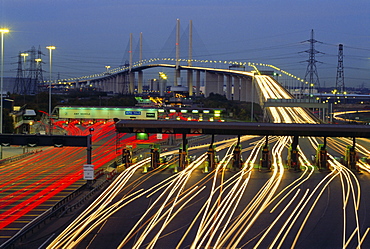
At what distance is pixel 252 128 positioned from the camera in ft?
81.3

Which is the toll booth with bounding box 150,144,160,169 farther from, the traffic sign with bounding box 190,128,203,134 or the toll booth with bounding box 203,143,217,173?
the toll booth with bounding box 203,143,217,173

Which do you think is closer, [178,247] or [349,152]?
[178,247]

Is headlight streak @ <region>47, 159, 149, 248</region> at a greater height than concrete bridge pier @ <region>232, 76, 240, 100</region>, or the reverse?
concrete bridge pier @ <region>232, 76, 240, 100</region>

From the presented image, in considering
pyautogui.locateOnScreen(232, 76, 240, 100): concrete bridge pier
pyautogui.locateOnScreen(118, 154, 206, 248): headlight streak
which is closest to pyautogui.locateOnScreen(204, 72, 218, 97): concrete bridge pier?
pyautogui.locateOnScreen(232, 76, 240, 100): concrete bridge pier

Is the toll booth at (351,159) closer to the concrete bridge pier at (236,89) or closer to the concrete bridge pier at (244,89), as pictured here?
the concrete bridge pier at (244,89)

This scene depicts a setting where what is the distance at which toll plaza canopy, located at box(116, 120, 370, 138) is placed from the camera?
24.7 m

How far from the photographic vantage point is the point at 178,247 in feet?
42.9

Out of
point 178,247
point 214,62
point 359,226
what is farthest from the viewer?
point 214,62

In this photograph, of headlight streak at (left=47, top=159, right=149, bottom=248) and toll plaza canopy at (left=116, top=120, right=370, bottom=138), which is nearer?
headlight streak at (left=47, top=159, right=149, bottom=248)

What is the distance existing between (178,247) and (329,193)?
9.36 meters

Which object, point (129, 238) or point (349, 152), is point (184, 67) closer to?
point (349, 152)

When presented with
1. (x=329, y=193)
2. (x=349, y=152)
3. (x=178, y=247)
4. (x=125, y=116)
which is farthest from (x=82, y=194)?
(x=125, y=116)

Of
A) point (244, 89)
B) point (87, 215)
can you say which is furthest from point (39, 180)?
point (244, 89)

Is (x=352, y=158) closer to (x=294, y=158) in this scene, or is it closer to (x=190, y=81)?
(x=294, y=158)
